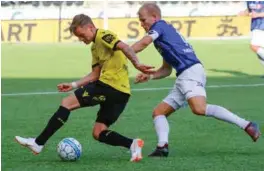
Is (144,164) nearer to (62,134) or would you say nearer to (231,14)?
(62,134)

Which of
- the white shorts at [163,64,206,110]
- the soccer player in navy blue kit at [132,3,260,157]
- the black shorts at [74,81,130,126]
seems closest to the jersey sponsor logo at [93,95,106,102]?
the black shorts at [74,81,130,126]

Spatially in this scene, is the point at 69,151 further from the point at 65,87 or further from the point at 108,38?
the point at 108,38

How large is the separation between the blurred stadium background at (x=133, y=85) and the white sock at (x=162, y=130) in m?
0.21

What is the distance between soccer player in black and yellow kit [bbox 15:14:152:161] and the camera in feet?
27.8

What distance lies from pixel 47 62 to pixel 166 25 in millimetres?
14392

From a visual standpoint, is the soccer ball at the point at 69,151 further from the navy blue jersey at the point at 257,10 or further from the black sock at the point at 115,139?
the navy blue jersey at the point at 257,10

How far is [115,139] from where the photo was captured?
28.2 ft

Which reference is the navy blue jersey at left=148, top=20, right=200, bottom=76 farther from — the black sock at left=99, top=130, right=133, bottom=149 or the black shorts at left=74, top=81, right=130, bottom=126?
the black sock at left=99, top=130, right=133, bottom=149

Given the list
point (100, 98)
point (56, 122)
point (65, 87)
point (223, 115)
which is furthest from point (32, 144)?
point (223, 115)

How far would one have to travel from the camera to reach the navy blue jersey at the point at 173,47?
349 inches

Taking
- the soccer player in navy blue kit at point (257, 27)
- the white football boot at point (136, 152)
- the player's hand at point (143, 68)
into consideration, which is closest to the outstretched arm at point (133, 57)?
the player's hand at point (143, 68)

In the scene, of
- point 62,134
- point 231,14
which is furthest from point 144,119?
point 231,14

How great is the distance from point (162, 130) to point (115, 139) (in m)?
0.62

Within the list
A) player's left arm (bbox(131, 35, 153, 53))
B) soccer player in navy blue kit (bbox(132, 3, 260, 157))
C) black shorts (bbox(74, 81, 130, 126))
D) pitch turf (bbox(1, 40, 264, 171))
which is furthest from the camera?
soccer player in navy blue kit (bbox(132, 3, 260, 157))
